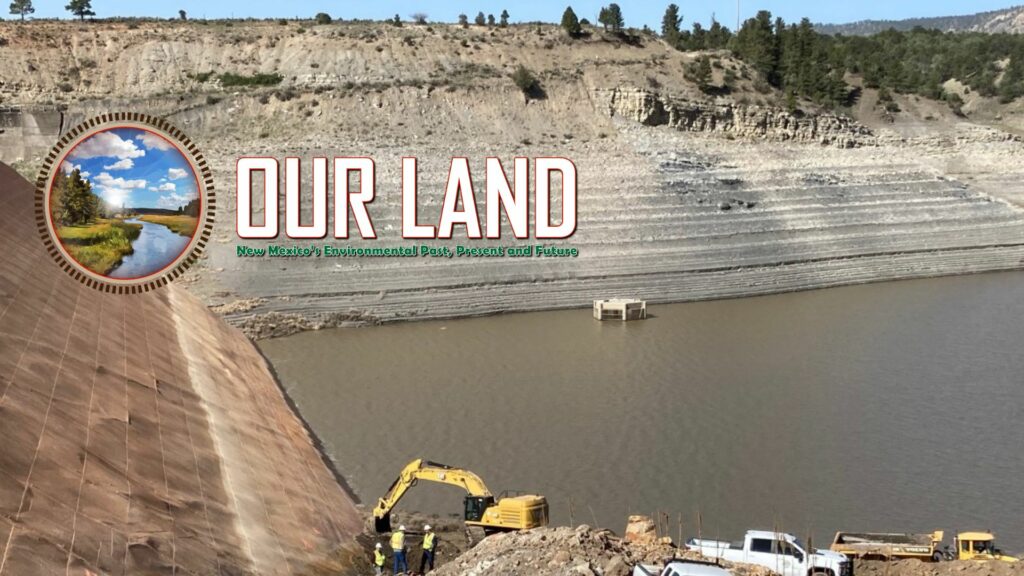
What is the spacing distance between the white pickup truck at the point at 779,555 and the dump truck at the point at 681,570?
2517 millimetres

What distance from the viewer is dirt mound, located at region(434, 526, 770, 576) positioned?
11211 millimetres

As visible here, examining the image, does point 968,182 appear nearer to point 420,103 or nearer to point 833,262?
point 833,262

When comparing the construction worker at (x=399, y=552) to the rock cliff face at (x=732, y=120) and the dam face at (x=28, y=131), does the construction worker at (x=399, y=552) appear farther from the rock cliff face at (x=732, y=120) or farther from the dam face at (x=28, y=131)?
the rock cliff face at (x=732, y=120)

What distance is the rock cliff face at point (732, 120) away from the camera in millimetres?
49531

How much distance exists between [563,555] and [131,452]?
574 centimetres

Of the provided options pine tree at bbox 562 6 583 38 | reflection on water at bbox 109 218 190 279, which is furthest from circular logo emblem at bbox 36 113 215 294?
pine tree at bbox 562 6 583 38

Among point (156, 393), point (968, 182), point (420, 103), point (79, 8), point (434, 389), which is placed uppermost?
point (79, 8)

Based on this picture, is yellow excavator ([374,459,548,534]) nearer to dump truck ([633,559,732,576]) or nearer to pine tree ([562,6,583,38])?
dump truck ([633,559,732,576])

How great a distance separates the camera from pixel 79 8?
58000mm

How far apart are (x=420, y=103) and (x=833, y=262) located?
1981 cm

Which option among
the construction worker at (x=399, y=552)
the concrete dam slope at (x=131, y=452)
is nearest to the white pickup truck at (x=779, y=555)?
the construction worker at (x=399, y=552)

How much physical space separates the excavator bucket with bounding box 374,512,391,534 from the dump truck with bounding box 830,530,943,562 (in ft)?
21.3

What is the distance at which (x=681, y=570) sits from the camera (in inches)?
410

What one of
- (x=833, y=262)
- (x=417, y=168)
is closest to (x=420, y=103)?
(x=417, y=168)
